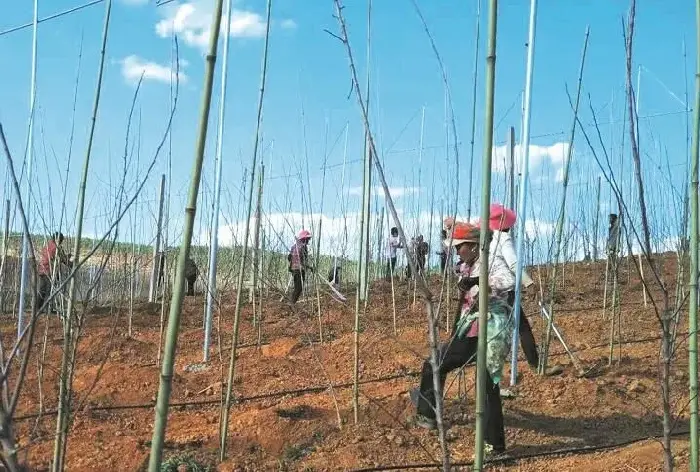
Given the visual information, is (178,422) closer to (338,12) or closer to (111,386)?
(111,386)

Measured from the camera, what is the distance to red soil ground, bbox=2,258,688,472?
10.2ft

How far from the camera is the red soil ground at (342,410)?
10.2 feet

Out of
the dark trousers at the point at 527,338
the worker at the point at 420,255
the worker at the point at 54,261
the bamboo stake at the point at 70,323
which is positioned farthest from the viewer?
the dark trousers at the point at 527,338

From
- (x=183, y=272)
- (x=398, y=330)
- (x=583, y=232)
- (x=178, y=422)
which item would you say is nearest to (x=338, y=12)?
(x=183, y=272)

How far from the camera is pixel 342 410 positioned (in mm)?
3807

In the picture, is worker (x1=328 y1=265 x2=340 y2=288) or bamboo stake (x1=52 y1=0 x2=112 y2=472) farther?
worker (x1=328 y1=265 x2=340 y2=288)

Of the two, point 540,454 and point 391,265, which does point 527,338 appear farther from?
point 391,265

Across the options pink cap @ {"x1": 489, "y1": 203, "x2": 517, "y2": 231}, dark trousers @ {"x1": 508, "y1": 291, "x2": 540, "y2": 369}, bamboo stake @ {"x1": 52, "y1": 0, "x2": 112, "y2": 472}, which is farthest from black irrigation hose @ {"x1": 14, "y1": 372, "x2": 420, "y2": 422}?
bamboo stake @ {"x1": 52, "y1": 0, "x2": 112, "y2": 472}

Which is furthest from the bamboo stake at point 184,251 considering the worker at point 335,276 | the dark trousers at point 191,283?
the dark trousers at point 191,283

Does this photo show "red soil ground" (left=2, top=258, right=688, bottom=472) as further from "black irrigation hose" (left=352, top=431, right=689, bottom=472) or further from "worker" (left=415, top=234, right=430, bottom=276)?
"worker" (left=415, top=234, right=430, bottom=276)

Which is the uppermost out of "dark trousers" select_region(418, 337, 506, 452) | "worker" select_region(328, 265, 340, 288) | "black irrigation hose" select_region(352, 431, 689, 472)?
"worker" select_region(328, 265, 340, 288)

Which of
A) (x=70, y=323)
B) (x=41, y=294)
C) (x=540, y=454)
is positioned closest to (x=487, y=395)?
(x=540, y=454)

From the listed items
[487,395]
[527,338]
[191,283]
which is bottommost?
[487,395]

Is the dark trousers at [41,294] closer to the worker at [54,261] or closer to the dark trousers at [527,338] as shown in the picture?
the worker at [54,261]
